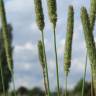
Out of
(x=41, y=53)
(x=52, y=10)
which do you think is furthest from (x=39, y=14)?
(x=41, y=53)

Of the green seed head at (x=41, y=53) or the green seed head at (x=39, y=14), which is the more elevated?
the green seed head at (x=39, y=14)

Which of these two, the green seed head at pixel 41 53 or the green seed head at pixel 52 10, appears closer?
the green seed head at pixel 52 10

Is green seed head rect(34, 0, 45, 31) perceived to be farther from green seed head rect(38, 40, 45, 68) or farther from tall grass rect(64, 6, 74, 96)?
green seed head rect(38, 40, 45, 68)

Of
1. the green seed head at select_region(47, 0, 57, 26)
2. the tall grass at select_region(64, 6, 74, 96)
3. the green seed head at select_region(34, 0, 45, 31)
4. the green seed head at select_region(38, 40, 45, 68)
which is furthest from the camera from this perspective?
the green seed head at select_region(38, 40, 45, 68)

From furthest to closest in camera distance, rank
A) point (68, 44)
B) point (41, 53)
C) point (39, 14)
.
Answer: point (41, 53), point (68, 44), point (39, 14)

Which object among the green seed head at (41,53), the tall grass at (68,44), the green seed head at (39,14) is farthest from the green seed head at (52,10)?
the green seed head at (41,53)

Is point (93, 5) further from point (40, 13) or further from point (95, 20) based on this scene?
point (40, 13)

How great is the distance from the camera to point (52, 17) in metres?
3.99

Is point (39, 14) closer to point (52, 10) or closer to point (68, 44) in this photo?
point (52, 10)

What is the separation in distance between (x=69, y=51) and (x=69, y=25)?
0.24 m

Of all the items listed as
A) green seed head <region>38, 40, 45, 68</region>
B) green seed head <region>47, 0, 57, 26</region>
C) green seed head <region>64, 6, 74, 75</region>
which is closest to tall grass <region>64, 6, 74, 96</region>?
green seed head <region>64, 6, 74, 75</region>

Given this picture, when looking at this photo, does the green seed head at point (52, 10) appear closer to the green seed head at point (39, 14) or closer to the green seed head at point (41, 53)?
the green seed head at point (39, 14)

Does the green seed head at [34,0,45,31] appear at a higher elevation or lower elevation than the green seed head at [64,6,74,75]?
higher

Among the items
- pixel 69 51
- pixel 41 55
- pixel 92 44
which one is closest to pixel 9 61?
pixel 41 55
